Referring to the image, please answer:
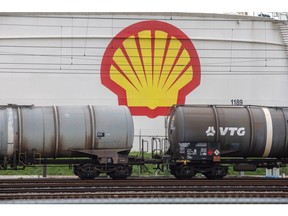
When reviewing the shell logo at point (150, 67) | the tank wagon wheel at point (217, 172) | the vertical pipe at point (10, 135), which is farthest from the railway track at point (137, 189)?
the shell logo at point (150, 67)

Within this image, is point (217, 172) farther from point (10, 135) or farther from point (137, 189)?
point (10, 135)

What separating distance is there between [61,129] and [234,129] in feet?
22.4

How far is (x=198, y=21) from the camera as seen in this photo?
117ft

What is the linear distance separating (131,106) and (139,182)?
40.3 ft

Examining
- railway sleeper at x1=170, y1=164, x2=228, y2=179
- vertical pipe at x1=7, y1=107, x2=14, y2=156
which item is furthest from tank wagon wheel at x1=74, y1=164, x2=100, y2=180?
railway sleeper at x1=170, y1=164, x2=228, y2=179

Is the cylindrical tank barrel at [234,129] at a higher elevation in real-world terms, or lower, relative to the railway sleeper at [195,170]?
higher

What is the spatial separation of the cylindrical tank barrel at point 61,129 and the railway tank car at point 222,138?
6.78 ft

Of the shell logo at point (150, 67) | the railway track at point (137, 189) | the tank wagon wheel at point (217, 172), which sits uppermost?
the shell logo at point (150, 67)

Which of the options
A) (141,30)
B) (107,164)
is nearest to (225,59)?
(141,30)

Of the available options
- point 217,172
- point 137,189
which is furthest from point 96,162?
point 217,172

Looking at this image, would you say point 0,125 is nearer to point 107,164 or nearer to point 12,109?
point 12,109

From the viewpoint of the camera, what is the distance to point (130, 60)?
115ft

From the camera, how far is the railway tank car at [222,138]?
25.0 m

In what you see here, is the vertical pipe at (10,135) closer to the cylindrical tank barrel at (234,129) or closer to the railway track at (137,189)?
the railway track at (137,189)
